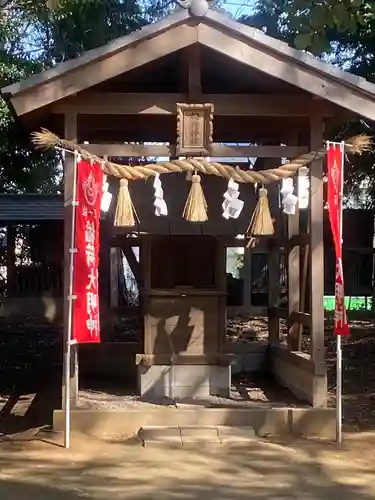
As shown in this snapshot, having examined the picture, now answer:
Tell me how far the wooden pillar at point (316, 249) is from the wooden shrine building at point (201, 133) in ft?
0.04

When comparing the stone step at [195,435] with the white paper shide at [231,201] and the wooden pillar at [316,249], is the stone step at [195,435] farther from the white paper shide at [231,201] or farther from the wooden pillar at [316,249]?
the white paper shide at [231,201]

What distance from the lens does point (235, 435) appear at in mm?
7238

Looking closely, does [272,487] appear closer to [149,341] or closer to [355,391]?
[149,341]

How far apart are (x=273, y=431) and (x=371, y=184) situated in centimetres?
743

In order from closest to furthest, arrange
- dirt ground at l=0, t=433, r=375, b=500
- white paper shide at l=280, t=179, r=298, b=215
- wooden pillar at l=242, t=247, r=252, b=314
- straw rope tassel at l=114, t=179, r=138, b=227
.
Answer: dirt ground at l=0, t=433, r=375, b=500
straw rope tassel at l=114, t=179, r=138, b=227
white paper shide at l=280, t=179, r=298, b=215
wooden pillar at l=242, t=247, r=252, b=314

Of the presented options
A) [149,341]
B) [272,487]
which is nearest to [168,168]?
[149,341]

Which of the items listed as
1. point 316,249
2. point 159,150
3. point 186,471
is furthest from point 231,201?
point 186,471

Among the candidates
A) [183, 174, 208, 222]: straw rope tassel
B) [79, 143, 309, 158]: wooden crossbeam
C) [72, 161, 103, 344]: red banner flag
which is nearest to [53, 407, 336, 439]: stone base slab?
[72, 161, 103, 344]: red banner flag

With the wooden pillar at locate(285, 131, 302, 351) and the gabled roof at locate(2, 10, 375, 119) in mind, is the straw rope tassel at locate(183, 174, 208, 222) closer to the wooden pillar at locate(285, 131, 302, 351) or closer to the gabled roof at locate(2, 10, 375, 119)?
the gabled roof at locate(2, 10, 375, 119)

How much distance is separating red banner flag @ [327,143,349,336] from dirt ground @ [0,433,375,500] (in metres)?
1.27

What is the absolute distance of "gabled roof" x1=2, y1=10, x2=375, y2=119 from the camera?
7.31 meters

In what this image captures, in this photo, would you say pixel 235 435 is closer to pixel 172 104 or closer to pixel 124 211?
pixel 124 211

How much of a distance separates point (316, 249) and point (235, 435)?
2141 millimetres

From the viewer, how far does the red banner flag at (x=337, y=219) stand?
7.30 m
